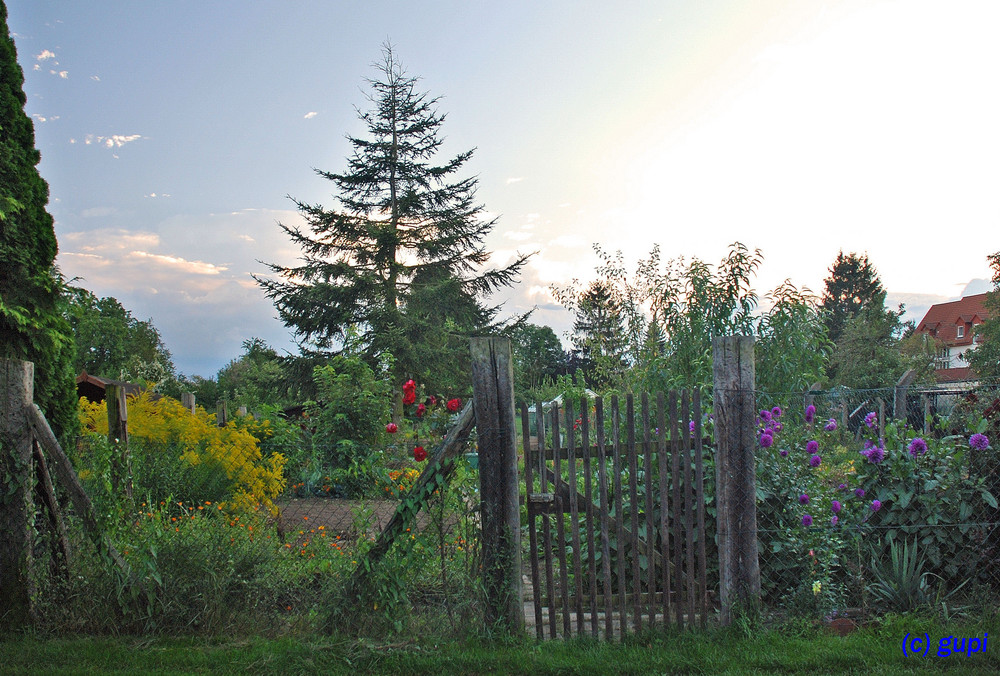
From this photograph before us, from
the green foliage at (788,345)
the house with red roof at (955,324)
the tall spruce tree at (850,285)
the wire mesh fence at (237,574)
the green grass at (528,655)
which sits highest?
the tall spruce tree at (850,285)

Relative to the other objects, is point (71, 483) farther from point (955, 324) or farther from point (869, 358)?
point (955, 324)

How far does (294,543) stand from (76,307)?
110 inches

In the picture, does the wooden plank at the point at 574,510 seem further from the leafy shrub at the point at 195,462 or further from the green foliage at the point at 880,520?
the leafy shrub at the point at 195,462

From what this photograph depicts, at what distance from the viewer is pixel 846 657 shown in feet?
11.3

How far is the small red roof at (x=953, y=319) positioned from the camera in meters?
45.0

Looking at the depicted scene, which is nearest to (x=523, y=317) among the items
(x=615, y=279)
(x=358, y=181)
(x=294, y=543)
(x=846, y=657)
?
(x=358, y=181)

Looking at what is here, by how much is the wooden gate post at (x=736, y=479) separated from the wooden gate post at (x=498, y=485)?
1315 millimetres

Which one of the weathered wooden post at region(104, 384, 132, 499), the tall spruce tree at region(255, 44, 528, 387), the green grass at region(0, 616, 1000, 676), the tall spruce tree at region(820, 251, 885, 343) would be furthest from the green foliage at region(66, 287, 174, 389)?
the tall spruce tree at region(820, 251, 885, 343)

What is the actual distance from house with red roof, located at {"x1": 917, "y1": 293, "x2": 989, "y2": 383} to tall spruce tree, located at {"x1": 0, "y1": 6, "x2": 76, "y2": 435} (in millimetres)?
48957

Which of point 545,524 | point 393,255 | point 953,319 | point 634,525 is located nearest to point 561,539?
point 545,524

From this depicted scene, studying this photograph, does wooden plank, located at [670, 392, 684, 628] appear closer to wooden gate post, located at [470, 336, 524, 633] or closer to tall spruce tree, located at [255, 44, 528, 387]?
wooden gate post, located at [470, 336, 524, 633]

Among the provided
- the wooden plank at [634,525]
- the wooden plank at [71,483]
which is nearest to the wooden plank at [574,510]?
A: the wooden plank at [634,525]

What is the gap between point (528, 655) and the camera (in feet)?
11.5

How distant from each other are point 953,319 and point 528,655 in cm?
5704
